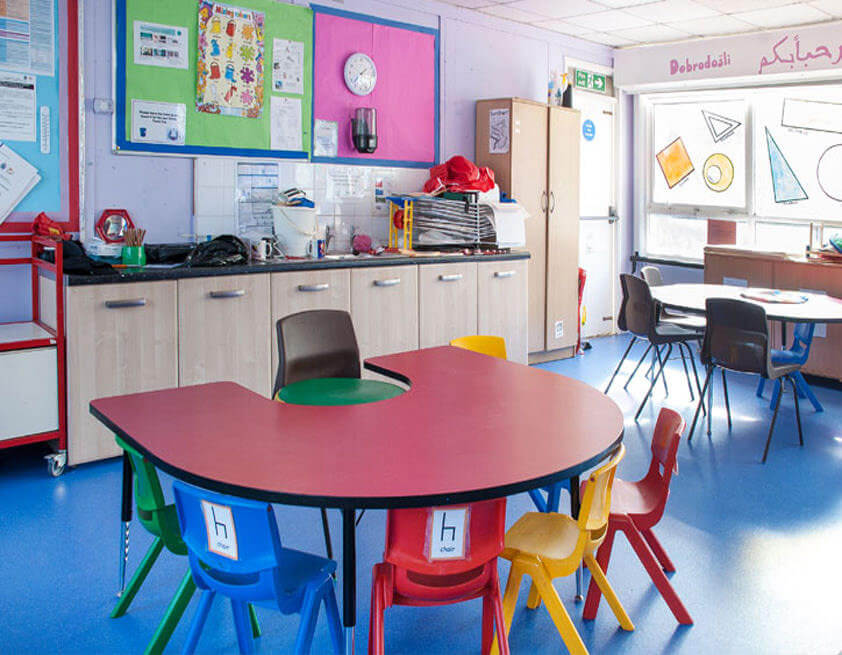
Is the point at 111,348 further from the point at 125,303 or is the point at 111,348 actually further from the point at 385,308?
the point at 385,308

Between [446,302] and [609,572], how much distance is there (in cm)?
283

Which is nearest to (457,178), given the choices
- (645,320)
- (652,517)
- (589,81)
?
(645,320)

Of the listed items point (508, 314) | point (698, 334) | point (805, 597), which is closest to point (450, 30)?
point (508, 314)

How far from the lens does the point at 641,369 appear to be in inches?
268

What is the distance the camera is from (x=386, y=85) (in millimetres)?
6113

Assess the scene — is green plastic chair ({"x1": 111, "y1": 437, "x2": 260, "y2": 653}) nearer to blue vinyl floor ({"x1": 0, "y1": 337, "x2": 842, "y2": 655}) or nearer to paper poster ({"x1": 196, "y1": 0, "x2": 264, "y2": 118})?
blue vinyl floor ({"x1": 0, "y1": 337, "x2": 842, "y2": 655})

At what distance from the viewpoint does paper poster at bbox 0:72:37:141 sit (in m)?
4.37

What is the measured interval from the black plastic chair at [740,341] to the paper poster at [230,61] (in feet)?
10.2

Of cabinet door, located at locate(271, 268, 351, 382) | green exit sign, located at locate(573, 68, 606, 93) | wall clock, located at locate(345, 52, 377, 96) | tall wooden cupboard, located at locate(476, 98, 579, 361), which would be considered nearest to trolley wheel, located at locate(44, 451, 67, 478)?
cabinet door, located at locate(271, 268, 351, 382)

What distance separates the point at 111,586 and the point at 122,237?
234 centimetres

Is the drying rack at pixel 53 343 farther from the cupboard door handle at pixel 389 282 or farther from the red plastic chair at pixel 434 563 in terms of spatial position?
the red plastic chair at pixel 434 563

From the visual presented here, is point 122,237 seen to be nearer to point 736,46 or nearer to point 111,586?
point 111,586

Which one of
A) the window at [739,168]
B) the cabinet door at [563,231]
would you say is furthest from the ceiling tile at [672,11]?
the window at [739,168]

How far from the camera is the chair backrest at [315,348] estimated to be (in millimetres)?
3430
